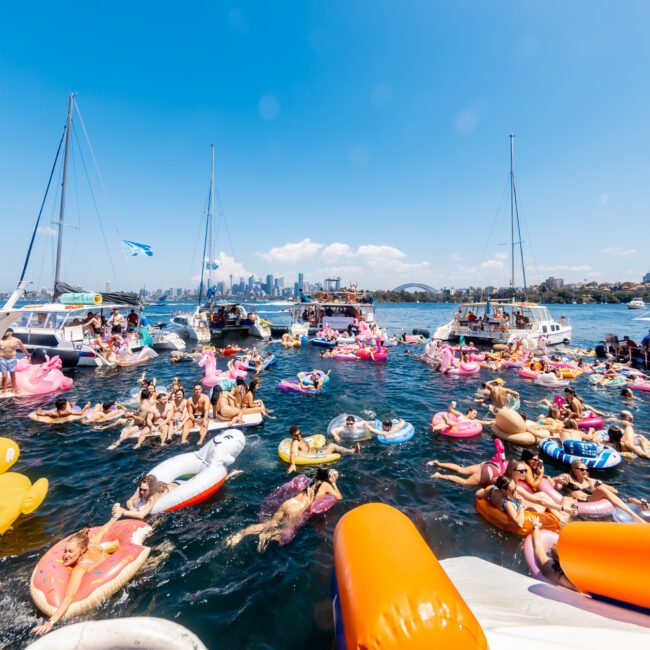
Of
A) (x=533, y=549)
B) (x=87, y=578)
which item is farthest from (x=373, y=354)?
(x=87, y=578)

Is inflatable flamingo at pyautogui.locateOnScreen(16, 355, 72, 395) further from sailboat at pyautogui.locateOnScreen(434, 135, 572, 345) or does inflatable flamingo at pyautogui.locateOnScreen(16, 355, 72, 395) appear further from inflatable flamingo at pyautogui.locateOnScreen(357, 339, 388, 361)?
sailboat at pyautogui.locateOnScreen(434, 135, 572, 345)

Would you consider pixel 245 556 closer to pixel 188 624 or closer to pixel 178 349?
pixel 188 624

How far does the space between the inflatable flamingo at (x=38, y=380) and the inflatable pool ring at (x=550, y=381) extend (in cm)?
2324

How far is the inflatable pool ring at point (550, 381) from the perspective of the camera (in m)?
16.9

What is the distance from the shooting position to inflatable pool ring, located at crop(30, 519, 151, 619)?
4464mm

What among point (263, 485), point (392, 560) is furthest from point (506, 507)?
point (263, 485)

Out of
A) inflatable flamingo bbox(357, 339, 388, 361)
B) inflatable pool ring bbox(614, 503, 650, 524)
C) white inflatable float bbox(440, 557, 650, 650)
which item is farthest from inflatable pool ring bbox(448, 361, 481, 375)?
white inflatable float bbox(440, 557, 650, 650)

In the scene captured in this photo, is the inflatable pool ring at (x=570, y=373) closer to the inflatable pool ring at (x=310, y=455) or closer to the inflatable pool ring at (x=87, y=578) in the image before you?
the inflatable pool ring at (x=310, y=455)

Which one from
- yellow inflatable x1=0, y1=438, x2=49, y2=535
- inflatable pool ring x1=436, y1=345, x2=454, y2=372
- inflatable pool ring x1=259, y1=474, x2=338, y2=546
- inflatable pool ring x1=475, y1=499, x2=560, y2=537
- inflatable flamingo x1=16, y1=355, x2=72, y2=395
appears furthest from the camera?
inflatable pool ring x1=436, y1=345, x2=454, y2=372

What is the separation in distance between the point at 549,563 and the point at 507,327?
27503 millimetres

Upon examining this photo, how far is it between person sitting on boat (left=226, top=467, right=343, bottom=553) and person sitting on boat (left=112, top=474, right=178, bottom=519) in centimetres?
184

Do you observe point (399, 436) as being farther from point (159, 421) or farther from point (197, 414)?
point (159, 421)

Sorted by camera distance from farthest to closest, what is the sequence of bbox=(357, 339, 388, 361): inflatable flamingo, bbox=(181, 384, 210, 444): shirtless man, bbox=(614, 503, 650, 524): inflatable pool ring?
bbox=(357, 339, 388, 361): inflatable flamingo
bbox=(181, 384, 210, 444): shirtless man
bbox=(614, 503, 650, 524): inflatable pool ring

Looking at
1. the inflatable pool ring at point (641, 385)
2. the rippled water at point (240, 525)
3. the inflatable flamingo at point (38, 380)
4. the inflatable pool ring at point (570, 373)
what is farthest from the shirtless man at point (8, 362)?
the inflatable pool ring at point (641, 385)
